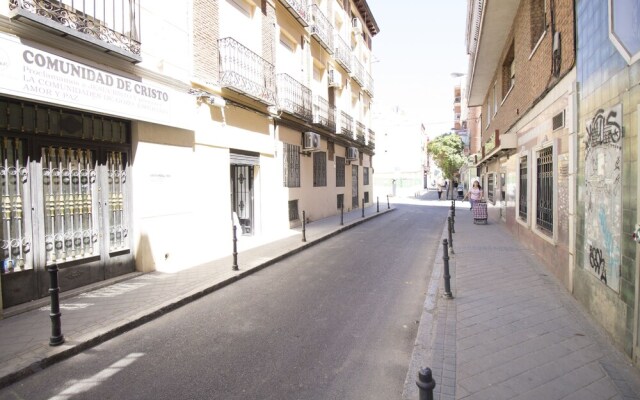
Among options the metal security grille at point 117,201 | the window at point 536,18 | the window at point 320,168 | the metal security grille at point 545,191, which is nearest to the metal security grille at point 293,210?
the window at point 320,168

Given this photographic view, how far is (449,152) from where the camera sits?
1622 inches

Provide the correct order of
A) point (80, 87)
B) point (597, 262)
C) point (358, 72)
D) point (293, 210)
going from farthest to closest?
point (358, 72), point (293, 210), point (80, 87), point (597, 262)

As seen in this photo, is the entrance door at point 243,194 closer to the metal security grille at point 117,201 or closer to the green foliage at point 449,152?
the metal security grille at point 117,201

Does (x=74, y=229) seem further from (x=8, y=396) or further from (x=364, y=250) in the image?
(x=364, y=250)

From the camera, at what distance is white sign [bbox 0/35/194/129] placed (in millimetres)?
5133

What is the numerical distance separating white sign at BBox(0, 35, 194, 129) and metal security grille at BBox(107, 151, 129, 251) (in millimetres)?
933

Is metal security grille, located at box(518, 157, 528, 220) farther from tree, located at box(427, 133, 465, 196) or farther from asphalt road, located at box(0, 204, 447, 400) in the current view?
tree, located at box(427, 133, 465, 196)

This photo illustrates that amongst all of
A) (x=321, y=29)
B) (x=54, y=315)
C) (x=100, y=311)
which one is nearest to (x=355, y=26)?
(x=321, y=29)

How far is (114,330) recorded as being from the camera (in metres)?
4.88

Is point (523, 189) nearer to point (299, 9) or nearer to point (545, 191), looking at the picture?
point (545, 191)

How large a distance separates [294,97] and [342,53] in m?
7.75

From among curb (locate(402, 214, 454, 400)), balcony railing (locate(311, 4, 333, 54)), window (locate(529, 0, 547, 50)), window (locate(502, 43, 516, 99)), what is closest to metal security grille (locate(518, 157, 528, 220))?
window (locate(529, 0, 547, 50))

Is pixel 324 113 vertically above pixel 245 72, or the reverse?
pixel 324 113

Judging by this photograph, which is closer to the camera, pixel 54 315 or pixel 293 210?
pixel 54 315
